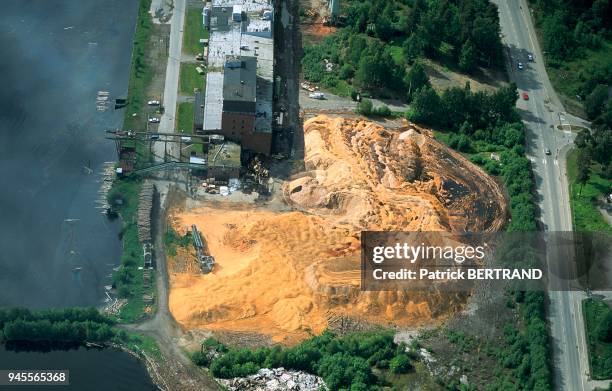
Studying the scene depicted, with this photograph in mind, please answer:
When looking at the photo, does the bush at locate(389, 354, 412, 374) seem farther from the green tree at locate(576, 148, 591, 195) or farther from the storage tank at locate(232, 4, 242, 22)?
the storage tank at locate(232, 4, 242, 22)

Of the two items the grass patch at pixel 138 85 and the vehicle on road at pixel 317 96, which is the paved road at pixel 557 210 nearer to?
the vehicle on road at pixel 317 96

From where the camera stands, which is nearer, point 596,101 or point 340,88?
point 596,101

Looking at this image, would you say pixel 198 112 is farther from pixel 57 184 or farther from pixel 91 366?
pixel 91 366

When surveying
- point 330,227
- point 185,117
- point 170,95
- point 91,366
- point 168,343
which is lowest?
point 91,366

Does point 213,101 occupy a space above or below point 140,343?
above

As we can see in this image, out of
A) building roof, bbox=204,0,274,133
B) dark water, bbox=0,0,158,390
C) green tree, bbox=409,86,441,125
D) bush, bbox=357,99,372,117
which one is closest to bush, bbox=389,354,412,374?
dark water, bbox=0,0,158,390

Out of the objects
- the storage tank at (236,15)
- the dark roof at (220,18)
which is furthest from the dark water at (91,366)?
the storage tank at (236,15)

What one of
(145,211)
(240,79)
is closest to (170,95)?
(240,79)
